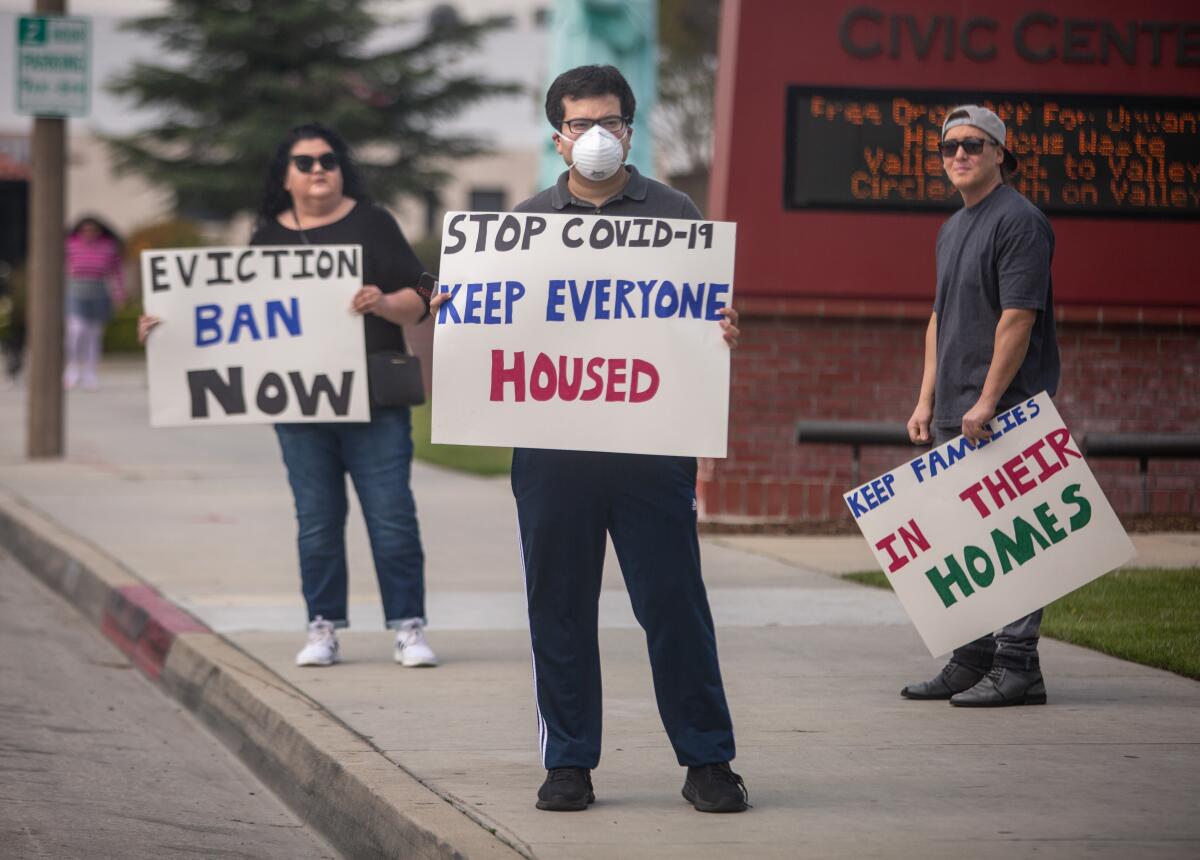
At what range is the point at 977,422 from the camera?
6.42 m

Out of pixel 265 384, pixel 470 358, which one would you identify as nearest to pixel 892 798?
pixel 470 358

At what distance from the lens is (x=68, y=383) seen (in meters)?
25.6

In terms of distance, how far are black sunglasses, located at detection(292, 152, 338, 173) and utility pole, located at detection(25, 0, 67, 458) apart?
822 cm

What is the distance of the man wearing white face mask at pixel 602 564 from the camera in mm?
5211

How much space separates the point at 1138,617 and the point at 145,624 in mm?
4350

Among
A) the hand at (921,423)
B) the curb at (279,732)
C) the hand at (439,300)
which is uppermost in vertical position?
the hand at (439,300)

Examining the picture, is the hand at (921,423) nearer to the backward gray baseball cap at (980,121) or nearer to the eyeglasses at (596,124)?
the backward gray baseball cap at (980,121)

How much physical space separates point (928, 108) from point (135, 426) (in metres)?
10.0

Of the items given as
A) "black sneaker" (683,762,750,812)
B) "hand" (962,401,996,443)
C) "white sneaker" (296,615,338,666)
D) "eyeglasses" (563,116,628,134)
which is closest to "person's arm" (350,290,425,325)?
"white sneaker" (296,615,338,666)

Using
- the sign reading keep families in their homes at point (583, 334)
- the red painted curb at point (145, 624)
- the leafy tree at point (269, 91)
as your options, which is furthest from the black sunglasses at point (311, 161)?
the leafy tree at point (269, 91)

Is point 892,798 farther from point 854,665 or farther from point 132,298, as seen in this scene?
point 132,298

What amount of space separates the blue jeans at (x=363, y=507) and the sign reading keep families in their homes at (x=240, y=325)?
0.24m

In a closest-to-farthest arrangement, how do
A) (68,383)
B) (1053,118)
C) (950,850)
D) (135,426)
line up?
(950,850) < (1053,118) < (135,426) < (68,383)

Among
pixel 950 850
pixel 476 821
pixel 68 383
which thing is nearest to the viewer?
pixel 950 850
